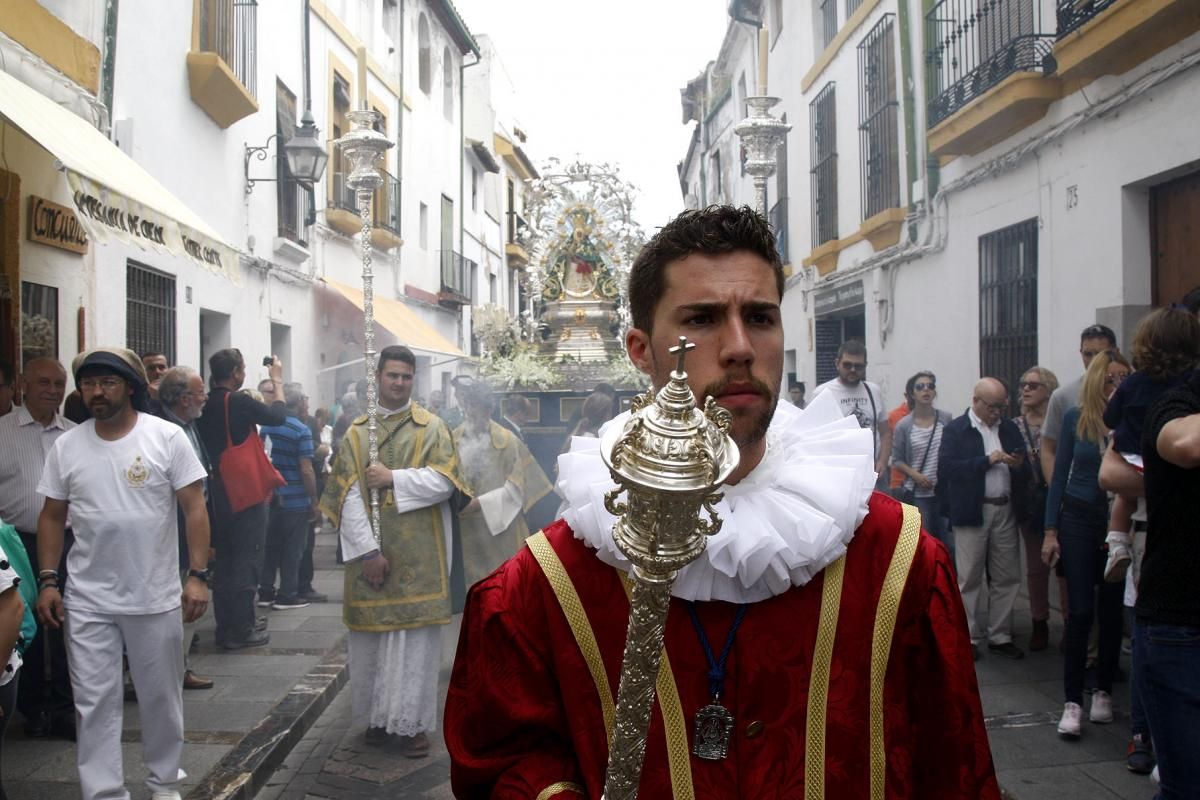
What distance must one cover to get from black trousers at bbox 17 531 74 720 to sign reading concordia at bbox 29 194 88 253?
264cm

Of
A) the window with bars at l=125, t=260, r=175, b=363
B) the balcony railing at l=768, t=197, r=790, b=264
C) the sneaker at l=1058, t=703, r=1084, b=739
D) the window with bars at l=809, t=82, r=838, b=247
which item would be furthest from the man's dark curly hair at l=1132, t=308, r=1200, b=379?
the balcony railing at l=768, t=197, r=790, b=264

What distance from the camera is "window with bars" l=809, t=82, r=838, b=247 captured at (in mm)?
14023

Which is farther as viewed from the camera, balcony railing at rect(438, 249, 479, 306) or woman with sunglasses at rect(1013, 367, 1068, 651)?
balcony railing at rect(438, 249, 479, 306)

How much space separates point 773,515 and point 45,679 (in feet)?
15.1

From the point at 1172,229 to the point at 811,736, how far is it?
6.39 metres

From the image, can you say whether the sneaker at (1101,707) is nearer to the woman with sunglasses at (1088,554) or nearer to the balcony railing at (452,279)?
the woman with sunglasses at (1088,554)

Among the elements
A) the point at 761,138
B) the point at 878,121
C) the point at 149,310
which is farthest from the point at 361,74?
the point at 878,121

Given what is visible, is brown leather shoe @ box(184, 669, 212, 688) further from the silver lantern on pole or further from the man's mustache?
the man's mustache

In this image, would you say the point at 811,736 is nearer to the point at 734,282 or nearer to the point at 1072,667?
the point at 734,282

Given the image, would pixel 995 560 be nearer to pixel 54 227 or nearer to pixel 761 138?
pixel 761 138

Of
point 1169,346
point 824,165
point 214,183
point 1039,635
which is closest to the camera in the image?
point 1169,346

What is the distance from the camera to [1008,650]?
617 centimetres

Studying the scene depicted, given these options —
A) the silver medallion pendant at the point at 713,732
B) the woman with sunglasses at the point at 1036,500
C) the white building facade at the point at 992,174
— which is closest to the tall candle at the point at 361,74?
the woman with sunglasses at the point at 1036,500

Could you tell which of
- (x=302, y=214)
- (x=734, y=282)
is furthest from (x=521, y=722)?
(x=302, y=214)
